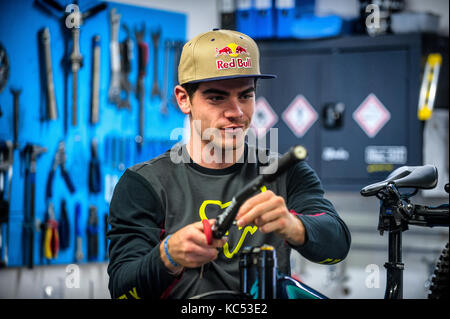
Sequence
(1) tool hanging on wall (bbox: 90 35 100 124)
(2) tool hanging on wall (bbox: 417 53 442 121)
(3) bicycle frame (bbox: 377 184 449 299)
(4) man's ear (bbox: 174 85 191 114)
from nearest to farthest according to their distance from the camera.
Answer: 1. (3) bicycle frame (bbox: 377 184 449 299)
2. (4) man's ear (bbox: 174 85 191 114)
3. (1) tool hanging on wall (bbox: 90 35 100 124)
4. (2) tool hanging on wall (bbox: 417 53 442 121)

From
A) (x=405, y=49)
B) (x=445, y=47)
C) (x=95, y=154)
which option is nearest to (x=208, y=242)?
(x=95, y=154)

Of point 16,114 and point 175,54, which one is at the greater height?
point 175,54

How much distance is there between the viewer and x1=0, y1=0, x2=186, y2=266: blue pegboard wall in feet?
5.94

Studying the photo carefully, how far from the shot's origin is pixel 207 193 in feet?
2.67

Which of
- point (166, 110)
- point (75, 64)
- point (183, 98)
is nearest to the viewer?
point (183, 98)

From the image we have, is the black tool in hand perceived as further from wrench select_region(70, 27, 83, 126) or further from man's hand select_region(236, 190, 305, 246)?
wrench select_region(70, 27, 83, 126)

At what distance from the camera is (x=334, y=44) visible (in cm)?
204

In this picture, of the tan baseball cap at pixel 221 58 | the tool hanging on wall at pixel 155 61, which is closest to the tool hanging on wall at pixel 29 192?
the tool hanging on wall at pixel 155 61

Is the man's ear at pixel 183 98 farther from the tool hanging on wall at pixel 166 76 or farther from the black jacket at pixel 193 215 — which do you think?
the tool hanging on wall at pixel 166 76

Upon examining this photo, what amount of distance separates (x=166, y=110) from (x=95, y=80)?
304mm

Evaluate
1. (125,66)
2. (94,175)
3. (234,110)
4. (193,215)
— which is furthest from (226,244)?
(125,66)

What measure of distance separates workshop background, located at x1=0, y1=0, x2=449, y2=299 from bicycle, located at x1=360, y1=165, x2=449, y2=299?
3.44 feet

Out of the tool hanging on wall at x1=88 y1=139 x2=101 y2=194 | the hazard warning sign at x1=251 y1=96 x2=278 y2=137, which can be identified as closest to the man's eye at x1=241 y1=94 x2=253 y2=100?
the tool hanging on wall at x1=88 y1=139 x2=101 y2=194

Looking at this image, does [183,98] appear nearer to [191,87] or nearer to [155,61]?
[191,87]
